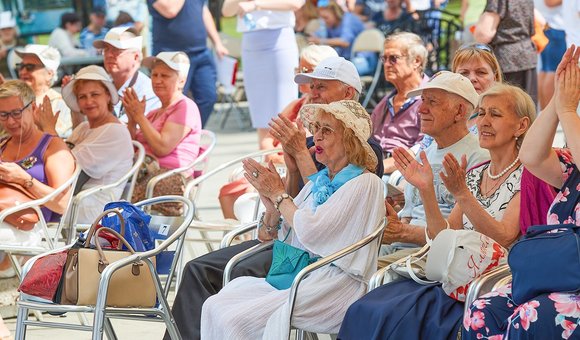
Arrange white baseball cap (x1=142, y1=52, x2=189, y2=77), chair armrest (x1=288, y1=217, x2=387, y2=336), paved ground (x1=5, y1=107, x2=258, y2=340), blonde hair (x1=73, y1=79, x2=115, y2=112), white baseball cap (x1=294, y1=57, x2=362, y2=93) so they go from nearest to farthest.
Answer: chair armrest (x1=288, y1=217, x2=387, y2=336), white baseball cap (x1=294, y1=57, x2=362, y2=93), paved ground (x1=5, y1=107, x2=258, y2=340), blonde hair (x1=73, y1=79, x2=115, y2=112), white baseball cap (x1=142, y1=52, x2=189, y2=77)

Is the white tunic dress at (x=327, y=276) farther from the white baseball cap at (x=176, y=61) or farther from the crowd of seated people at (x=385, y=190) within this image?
the white baseball cap at (x=176, y=61)

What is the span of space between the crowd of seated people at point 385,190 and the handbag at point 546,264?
0.17ft

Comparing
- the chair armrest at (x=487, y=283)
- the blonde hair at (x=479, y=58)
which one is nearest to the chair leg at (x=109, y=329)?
the chair armrest at (x=487, y=283)

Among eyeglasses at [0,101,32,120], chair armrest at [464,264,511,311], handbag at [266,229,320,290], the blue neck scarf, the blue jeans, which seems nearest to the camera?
chair armrest at [464,264,511,311]

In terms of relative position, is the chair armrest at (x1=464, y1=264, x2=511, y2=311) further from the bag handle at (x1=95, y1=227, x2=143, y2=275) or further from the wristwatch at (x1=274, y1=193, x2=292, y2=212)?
the bag handle at (x1=95, y1=227, x2=143, y2=275)

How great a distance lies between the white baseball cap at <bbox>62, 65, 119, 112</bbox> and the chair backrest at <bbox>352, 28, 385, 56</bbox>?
21.1 feet

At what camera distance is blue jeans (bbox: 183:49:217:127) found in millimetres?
8672

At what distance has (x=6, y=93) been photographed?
6.28 metres

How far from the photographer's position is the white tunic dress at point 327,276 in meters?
4.32

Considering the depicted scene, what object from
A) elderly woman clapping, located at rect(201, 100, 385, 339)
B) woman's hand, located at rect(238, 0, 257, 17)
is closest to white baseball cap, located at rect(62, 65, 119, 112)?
woman's hand, located at rect(238, 0, 257, 17)

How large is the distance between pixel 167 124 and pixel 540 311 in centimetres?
376

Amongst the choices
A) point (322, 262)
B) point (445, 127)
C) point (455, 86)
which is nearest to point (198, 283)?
point (322, 262)

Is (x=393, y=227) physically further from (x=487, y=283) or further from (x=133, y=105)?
(x=133, y=105)


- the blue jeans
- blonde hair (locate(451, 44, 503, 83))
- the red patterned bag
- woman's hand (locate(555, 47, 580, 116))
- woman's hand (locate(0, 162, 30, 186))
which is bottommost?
the blue jeans
